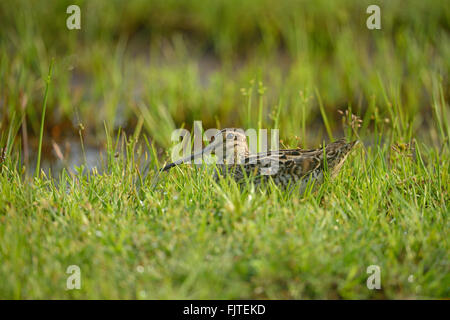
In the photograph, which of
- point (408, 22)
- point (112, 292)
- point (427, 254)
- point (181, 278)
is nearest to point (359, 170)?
point (427, 254)

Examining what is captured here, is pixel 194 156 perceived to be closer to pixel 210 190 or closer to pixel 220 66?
pixel 210 190

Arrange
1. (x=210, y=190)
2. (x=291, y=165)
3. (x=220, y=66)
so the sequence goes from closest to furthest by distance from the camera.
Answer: (x=210, y=190), (x=291, y=165), (x=220, y=66)

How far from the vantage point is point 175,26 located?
7.82 m

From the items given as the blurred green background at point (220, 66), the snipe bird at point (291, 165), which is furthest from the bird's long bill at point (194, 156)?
the blurred green background at point (220, 66)

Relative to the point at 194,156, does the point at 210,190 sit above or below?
below

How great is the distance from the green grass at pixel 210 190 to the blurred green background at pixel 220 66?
0.10 ft

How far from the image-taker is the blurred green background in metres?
5.52

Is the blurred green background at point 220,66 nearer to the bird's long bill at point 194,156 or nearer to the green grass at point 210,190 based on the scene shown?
the green grass at point 210,190

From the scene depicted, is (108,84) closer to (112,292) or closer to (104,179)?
(104,179)

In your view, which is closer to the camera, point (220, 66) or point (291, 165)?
point (291, 165)

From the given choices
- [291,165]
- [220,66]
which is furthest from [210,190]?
[220,66]

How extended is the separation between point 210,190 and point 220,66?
403cm

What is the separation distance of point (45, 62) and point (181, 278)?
161 inches

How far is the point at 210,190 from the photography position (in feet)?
11.7
